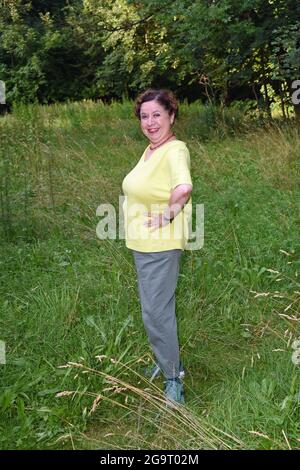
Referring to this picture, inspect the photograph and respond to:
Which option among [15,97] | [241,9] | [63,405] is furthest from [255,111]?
[15,97]

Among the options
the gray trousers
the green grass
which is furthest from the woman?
the green grass

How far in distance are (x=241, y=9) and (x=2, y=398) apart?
6.52 metres

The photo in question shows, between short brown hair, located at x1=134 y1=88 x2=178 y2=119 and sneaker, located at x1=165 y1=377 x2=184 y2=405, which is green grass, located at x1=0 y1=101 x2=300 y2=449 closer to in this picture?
sneaker, located at x1=165 y1=377 x2=184 y2=405

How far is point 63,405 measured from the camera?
2572 mm

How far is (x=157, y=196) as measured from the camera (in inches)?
94.0

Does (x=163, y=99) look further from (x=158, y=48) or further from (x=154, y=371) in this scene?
(x=158, y=48)

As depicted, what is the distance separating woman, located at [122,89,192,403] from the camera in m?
2.35

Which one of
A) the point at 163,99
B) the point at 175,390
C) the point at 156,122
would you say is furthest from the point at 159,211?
the point at 175,390

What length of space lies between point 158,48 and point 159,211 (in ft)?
31.2

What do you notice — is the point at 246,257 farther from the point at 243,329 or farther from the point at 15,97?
the point at 15,97

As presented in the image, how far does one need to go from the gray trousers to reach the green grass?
16 cm

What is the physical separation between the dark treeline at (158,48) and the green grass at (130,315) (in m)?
2.63

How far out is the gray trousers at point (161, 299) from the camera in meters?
2.47

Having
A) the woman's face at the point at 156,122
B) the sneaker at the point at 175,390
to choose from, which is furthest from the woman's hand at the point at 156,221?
the sneaker at the point at 175,390
